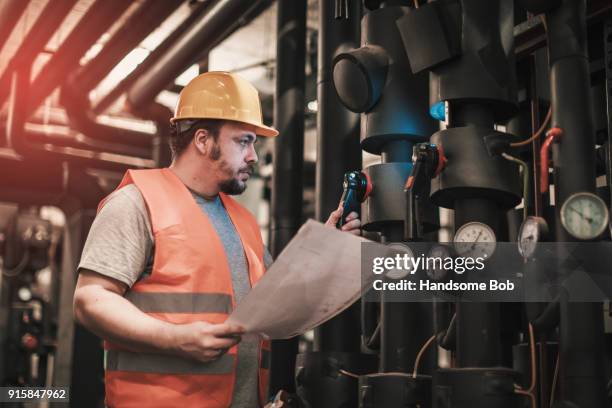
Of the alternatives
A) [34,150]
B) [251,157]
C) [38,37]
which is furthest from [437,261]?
[34,150]

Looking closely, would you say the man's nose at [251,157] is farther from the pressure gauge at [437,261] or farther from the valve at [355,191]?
the pressure gauge at [437,261]

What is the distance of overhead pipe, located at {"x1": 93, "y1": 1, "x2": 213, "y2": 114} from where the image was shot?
4812mm

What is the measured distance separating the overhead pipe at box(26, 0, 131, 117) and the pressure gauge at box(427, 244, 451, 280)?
2935mm

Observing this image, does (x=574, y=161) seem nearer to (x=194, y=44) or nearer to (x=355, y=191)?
(x=355, y=191)

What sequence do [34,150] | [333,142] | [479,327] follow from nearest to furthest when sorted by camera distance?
[479,327] < [333,142] < [34,150]

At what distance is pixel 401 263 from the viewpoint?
90.9 inches

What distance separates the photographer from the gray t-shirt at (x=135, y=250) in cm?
180

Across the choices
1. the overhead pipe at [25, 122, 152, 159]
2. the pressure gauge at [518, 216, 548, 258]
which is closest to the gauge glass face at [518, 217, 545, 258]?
the pressure gauge at [518, 216, 548, 258]

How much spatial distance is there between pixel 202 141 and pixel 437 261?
75 centimetres

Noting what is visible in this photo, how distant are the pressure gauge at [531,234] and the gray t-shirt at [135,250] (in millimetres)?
728

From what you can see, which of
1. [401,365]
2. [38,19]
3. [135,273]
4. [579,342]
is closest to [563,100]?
[579,342]

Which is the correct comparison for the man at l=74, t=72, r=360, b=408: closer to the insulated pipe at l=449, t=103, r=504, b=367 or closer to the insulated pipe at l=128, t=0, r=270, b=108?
the insulated pipe at l=449, t=103, r=504, b=367

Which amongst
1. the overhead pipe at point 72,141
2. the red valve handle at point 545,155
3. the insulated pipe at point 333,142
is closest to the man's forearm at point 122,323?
the red valve handle at point 545,155

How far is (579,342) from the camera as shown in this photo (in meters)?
1.95
